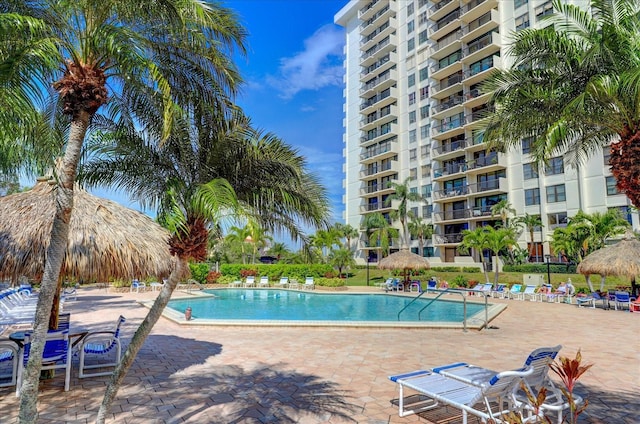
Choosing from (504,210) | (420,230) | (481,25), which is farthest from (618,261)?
(481,25)

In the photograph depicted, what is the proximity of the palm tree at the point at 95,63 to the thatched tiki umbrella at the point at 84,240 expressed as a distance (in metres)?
1.67

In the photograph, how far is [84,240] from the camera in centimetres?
660

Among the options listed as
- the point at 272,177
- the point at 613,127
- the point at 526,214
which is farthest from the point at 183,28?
the point at 526,214

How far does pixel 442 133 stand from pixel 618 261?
26716mm

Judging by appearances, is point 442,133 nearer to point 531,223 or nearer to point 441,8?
point 531,223

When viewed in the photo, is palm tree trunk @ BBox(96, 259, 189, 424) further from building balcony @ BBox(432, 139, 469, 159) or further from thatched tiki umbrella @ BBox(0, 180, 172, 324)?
building balcony @ BBox(432, 139, 469, 159)

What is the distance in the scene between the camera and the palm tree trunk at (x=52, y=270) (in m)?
4.03

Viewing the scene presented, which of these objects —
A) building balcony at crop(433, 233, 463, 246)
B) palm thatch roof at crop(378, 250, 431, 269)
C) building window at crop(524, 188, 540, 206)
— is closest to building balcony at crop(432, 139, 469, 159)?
building window at crop(524, 188, 540, 206)

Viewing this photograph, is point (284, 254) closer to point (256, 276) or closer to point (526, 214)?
point (256, 276)

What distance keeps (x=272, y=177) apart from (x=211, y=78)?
5.47 feet

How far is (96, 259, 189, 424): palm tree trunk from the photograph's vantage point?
4.43 meters

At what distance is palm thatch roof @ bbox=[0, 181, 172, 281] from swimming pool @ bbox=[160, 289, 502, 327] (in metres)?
5.57

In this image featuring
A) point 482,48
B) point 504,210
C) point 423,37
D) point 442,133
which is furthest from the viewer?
point 423,37

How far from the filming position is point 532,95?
7738 millimetres
